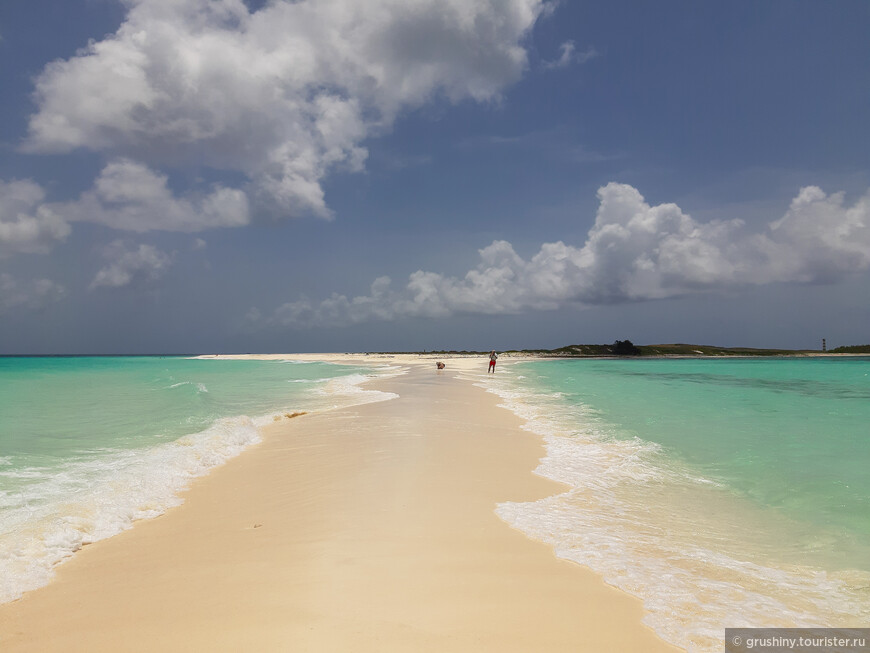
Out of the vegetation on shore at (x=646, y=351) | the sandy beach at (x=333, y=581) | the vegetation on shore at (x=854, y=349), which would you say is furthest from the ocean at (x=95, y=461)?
the vegetation on shore at (x=854, y=349)

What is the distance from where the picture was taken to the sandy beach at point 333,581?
3453mm

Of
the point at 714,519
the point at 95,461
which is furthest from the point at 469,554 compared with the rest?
the point at 95,461

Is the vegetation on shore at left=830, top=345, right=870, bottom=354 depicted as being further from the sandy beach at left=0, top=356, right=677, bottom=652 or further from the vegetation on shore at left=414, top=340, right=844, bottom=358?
the sandy beach at left=0, top=356, right=677, bottom=652

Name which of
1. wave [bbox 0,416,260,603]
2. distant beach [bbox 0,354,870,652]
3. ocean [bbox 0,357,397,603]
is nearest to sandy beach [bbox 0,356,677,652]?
distant beach [bbox 0,354,870,652]

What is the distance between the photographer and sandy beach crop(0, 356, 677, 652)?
3.45m

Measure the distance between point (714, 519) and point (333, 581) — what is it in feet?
16.8

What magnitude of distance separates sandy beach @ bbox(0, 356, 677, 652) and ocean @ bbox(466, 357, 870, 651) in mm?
478

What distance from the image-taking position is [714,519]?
250 inches

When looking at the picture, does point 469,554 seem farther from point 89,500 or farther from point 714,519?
point 89,500

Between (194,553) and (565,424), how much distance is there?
11.2m

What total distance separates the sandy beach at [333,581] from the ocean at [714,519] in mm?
478

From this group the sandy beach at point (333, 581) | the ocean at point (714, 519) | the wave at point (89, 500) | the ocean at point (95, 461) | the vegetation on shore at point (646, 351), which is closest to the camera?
the sandy beach at point (333, 581)

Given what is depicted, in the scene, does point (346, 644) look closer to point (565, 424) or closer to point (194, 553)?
point (194, 553)

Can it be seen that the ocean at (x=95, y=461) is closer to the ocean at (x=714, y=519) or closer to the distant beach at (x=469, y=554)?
the distant beach at (x=469, y=554)
